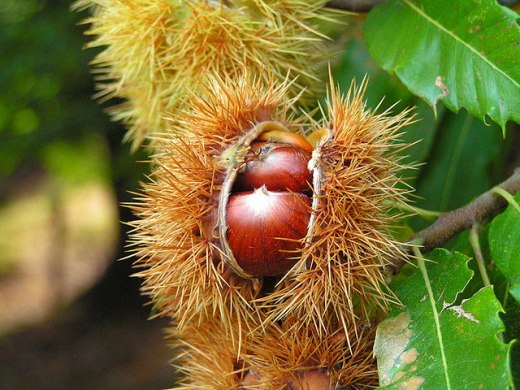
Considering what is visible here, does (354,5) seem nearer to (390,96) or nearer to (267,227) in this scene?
(390,96)

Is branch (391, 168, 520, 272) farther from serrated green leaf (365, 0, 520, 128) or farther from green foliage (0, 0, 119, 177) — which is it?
green foliage (0, 0, 119, 177)

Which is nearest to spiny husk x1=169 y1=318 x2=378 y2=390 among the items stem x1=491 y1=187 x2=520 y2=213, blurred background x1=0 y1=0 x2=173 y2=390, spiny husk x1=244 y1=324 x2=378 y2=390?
spiny husk x1=244 y1=324 x2=378 y2=390

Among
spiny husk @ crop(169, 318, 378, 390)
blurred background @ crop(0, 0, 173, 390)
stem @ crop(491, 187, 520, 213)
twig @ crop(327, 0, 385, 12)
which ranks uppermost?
twig @ crop(327, 0, 385, 12)

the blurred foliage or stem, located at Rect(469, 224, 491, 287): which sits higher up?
stem, located at Rect(469, 224, 491, 287)

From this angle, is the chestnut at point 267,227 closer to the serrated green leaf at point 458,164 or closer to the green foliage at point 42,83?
the serrated green leaf at point 458,164

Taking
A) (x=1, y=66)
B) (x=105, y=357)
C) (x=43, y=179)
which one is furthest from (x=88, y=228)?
(x=1, y=66)

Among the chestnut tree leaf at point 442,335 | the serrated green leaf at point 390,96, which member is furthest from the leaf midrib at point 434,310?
the serrated green leaf at point 390,96

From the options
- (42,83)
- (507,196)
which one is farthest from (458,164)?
(42,83)
